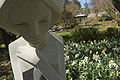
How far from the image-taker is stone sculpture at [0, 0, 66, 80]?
0.64 meters

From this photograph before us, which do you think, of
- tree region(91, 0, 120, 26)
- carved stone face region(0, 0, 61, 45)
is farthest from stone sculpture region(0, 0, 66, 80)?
Answer: tree region(91, 0, 120, 26)

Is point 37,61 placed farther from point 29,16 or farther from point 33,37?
point 29,16

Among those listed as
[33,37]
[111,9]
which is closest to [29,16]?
[33,37]

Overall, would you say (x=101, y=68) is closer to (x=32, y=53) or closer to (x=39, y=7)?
(x=32, y=53)

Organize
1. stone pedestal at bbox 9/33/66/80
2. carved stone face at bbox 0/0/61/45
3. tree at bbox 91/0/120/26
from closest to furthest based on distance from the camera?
carved stone face at bbox 0/0/61/45
stone pedestal at bbox 9/33/66/80
tree at bbox 91/0/120/26

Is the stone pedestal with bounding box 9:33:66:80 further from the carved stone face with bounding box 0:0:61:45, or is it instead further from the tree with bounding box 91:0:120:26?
the tree with bounding box 91:0:120:26

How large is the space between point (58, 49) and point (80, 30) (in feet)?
19.8

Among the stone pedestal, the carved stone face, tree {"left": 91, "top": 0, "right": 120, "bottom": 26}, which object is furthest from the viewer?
tree {"left": 91, "top": 0, "right": 120, "bottom": 26}

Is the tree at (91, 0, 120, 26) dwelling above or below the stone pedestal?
above

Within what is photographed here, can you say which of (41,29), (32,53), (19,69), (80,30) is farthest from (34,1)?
(80,30)

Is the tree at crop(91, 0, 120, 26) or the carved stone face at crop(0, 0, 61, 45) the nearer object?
the carved stone face at crop(0, 0, 61, 45)

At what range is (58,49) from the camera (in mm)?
1016

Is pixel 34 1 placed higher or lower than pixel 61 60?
higher

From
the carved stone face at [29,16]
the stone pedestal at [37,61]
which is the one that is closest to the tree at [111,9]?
the stone pedestal at [37,61]
